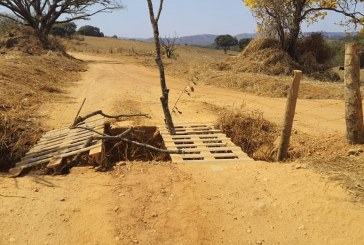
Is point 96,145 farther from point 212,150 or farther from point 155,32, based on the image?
point 155,32

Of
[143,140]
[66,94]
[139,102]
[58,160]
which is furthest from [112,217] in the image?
[66,94]

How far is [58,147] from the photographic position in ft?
19.1

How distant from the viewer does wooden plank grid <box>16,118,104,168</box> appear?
5.34 meters

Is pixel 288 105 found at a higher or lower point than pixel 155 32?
lower

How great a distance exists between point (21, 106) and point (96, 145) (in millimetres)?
3155

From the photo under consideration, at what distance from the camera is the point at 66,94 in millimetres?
10250

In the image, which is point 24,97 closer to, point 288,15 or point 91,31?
point 288,15

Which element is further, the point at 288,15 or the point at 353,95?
the point at 288,15

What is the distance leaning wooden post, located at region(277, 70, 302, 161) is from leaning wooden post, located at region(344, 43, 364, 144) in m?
0.67

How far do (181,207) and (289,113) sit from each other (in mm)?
1999

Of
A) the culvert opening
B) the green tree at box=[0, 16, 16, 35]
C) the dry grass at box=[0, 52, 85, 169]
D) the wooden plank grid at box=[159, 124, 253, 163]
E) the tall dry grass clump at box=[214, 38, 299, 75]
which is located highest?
the green tree at box=[0, 16, 16, 35]

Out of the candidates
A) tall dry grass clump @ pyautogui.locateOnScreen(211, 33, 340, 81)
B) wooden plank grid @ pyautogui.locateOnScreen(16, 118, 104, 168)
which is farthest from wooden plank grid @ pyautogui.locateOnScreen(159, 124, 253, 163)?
tall dry grass clump @ pyautogui.locateOnScreen(211, 33, 340, 81)

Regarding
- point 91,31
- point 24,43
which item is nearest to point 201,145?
point 24,43

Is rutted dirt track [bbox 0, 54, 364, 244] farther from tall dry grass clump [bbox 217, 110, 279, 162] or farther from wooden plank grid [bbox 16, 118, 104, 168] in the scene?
tall dry grass clump [bbox 217, 110, 279, 162]
